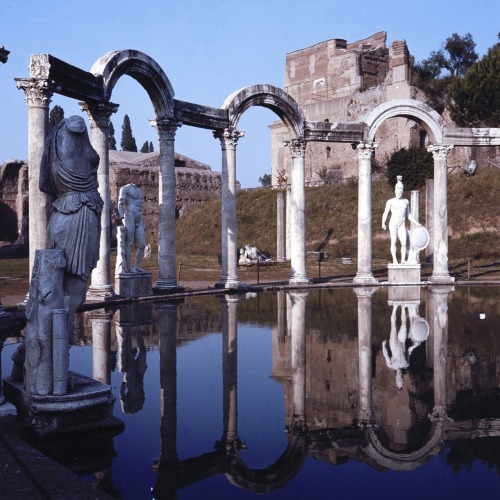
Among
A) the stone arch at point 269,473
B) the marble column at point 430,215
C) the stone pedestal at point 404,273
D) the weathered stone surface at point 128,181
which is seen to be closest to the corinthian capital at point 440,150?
the marble column at point 430,215

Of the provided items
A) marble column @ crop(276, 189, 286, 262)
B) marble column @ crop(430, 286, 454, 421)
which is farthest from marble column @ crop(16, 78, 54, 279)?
marble column @ crop(276, 189, 286, 262)

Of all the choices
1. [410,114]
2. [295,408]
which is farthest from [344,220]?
[295,408]

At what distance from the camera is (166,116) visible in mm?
17000

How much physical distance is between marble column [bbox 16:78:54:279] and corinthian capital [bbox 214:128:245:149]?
6.36 m

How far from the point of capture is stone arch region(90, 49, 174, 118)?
14812mm

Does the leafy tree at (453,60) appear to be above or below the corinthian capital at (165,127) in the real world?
above

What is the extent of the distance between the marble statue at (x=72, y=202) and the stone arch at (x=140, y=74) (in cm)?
898

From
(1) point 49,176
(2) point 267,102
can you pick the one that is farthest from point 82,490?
(2) point 267,102

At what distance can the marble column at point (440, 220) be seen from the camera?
20844 millimetres

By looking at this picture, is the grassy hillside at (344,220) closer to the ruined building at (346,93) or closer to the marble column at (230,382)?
the ruined building at (346,93)

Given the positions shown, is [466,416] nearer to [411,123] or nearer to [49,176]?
[49,176]

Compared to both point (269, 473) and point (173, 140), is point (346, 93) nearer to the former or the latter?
point (173, 140)

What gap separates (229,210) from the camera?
1850 centimetres

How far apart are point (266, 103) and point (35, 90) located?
27.2 feet
